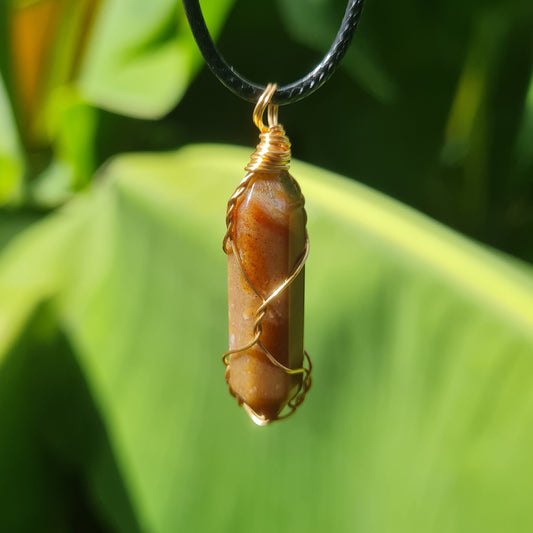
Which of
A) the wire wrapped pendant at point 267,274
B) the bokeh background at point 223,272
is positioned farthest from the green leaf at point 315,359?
the wire wrapped pendant at point 267,274

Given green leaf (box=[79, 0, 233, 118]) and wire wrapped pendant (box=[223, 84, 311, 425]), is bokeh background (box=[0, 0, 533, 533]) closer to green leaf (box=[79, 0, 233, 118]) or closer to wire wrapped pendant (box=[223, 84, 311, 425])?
green leaf (box=[79, 0, 233, 118])

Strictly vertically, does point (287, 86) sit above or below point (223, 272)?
above

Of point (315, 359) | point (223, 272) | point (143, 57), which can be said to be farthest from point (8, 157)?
point (315, 359)

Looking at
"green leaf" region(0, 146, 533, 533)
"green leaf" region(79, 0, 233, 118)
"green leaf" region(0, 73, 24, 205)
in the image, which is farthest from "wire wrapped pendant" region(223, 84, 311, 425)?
"green leaf" region(0, 73, 24, 205)

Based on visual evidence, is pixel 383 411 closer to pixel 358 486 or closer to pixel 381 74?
pixel 358 486

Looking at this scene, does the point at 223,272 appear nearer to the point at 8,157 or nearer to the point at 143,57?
the point at 143,57

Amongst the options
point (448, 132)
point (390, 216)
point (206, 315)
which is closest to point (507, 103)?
point (448, 132)
